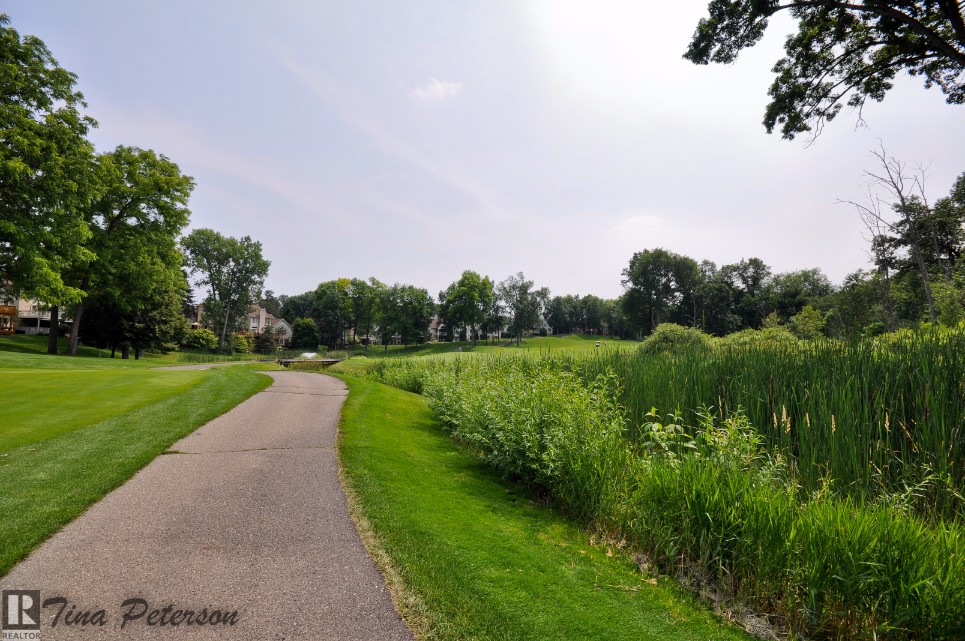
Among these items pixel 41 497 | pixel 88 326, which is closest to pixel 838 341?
pixel 41 497

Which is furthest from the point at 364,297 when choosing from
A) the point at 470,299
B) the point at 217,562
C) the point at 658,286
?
the point at 217,562

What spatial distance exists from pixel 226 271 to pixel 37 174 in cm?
3466

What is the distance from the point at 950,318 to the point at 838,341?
12.7 m

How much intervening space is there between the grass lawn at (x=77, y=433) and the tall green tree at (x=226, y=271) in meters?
44.6

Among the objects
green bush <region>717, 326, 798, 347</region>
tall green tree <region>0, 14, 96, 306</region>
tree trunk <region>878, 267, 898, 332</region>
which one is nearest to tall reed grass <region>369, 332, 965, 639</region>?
green bush <region>717, 326, 798, 347</region>

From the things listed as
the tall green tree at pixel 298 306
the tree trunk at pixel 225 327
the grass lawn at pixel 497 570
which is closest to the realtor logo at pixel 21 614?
the grass lawn at pixel 497 570

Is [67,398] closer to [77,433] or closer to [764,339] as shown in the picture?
[77,433]

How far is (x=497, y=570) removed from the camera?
3400 mm

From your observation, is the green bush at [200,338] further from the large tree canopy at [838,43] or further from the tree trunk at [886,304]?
the tree trunk at [886,304]

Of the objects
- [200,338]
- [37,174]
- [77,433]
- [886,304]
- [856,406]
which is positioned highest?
[37,174]

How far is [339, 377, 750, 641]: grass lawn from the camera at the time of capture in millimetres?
2775

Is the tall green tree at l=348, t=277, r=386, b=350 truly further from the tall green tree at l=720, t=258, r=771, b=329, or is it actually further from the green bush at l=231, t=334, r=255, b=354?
the tall green tree at l=720, t=258, r=771, b=329

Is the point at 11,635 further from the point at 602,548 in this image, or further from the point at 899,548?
the point at 899,548

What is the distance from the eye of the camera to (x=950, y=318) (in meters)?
14.3
